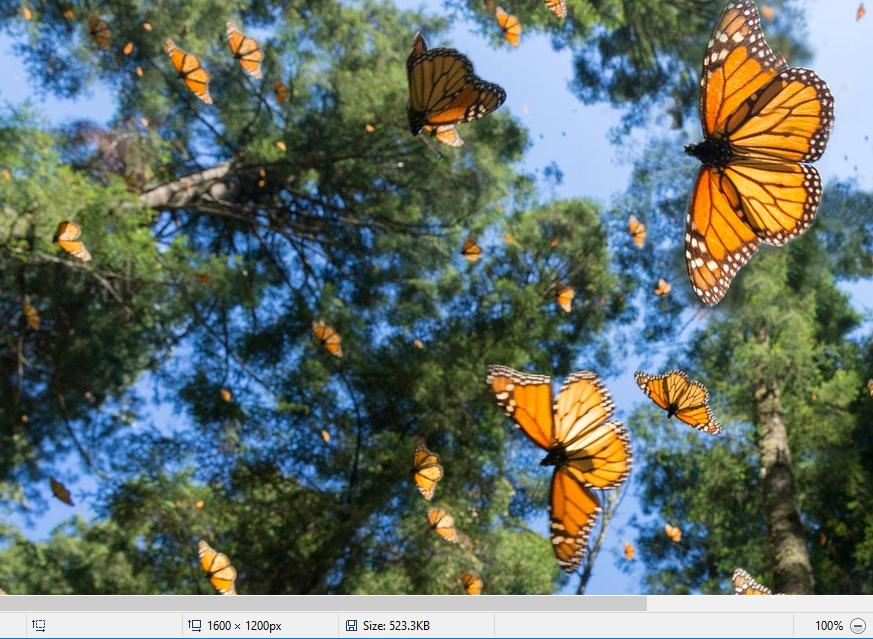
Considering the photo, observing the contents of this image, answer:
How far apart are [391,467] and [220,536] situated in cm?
126

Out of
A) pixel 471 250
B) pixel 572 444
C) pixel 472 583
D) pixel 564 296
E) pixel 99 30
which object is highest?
pixel 99 30

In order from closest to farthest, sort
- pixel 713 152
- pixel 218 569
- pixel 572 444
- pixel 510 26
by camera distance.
→ 1. pixel 713 152
2. pixel 572 444
3. pixel 218 569
4. pixel 510 26

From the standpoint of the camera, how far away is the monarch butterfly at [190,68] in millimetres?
5238

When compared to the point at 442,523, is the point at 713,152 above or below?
above

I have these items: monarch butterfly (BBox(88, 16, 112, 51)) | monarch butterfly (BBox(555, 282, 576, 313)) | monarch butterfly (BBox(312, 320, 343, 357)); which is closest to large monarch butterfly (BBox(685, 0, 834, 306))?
monarch butterfly (BBox(555, 282, 576, 313))

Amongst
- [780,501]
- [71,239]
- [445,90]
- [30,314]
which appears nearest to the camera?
[445,90]

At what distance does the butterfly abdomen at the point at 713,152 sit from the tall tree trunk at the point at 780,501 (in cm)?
307

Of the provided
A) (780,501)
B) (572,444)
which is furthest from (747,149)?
(780,501)

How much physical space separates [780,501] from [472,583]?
2.05m

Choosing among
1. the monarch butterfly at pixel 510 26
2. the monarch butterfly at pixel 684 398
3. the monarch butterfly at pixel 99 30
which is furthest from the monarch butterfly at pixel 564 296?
the monarch butterfly at pixel 99 30

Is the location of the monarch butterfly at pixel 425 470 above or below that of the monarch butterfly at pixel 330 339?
below

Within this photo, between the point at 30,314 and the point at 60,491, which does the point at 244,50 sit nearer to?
the point at 30,314

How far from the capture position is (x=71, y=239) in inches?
164

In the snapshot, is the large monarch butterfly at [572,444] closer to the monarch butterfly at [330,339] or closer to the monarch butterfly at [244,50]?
the monarch butterfly at [330,339]
